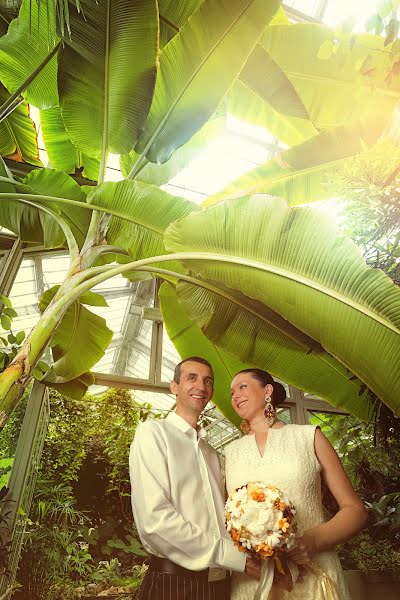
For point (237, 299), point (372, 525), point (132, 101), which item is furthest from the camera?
point (372, 525)

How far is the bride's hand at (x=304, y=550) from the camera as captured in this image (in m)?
1.33

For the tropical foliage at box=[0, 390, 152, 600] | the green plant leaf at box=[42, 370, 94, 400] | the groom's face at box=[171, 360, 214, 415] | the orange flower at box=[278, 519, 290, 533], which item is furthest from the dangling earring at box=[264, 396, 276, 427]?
the tropical foliage at box=[0, 390, 152, 600]

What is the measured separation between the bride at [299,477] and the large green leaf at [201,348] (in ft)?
2.21

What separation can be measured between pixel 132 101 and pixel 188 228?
0.73 meters

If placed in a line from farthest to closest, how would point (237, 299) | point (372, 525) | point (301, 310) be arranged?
point (372, 525)
point (237, 299)
point (301, 310)

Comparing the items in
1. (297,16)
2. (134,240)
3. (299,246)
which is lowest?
(299,246)

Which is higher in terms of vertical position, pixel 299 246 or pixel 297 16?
pixel 297 16

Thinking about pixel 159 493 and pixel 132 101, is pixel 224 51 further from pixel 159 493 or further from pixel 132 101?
pixel 159 493

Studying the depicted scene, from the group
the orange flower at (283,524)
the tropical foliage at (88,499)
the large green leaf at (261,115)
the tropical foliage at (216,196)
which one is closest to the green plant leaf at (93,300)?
the tropical foliage at (216,196)

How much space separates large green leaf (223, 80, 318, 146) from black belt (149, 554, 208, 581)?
7.33ft

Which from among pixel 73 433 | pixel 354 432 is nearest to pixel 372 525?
pixel 354 432

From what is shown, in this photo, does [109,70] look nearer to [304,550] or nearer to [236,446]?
[236,446]

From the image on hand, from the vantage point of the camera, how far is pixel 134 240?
201 cm

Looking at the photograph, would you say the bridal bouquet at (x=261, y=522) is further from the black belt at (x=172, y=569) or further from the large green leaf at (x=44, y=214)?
the large green leaf at (x=44, y=214)
